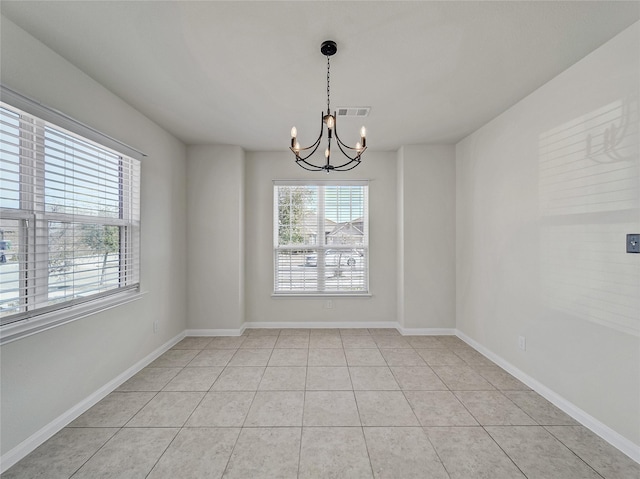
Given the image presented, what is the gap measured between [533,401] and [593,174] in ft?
5.92

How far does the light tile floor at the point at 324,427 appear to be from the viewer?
1728 millimetres

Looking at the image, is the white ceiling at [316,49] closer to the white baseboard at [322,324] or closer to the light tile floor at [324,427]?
the light tile floor at [324,427]

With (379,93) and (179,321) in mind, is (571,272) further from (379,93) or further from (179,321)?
(179,321)

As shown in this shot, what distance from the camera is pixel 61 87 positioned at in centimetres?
210

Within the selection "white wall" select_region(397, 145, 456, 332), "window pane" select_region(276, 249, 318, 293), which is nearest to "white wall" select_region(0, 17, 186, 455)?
"window pane" select_region(276, 249, 318, 293)

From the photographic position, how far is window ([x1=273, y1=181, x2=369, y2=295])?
173 inches

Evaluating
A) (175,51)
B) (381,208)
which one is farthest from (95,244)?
(381,208)

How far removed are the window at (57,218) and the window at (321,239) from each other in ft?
6.60

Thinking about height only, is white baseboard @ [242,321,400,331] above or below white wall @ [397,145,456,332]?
below

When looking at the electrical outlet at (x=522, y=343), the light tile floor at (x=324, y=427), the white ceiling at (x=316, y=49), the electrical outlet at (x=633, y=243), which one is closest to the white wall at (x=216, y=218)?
the white ceiling at (x=316, y=49)

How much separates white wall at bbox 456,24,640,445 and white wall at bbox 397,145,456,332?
0.77 m

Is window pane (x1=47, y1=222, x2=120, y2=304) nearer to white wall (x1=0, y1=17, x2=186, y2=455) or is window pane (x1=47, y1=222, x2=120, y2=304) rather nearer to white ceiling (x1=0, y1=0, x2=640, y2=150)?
white wall (x1=0, y1=17, x2=186, y2=455)

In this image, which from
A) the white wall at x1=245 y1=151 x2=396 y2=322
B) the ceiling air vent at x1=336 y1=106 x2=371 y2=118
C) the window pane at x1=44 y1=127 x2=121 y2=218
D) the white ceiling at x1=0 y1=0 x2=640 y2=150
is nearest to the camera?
the white ceiling at x1=0 y1=0 x2=640 y2=150

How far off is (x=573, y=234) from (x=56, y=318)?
12.2 feet
